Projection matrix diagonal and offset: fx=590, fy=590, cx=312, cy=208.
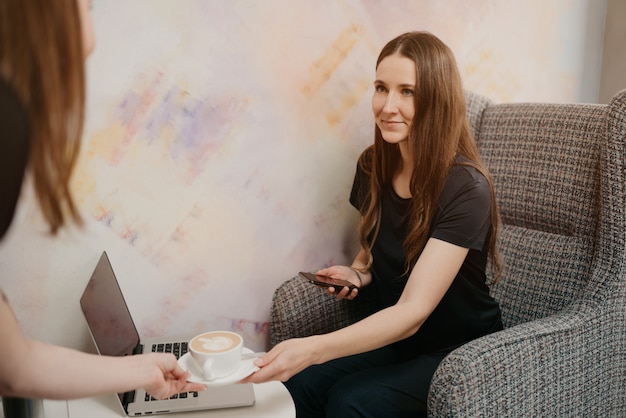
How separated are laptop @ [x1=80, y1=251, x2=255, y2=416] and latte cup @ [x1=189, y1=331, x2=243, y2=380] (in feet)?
0.51

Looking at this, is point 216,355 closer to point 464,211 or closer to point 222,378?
point 222,378

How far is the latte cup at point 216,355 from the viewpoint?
1012mm

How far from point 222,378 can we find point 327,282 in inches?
18.3

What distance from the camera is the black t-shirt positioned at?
1.32 meters

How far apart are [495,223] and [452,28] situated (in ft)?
2.49

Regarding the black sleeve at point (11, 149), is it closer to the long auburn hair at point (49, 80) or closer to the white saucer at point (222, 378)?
the long auburn hair at point (49, 80)

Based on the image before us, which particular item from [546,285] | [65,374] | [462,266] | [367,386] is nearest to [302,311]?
[367,386]

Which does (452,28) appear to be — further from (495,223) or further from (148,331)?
(148,331)

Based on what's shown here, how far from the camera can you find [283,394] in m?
1.20

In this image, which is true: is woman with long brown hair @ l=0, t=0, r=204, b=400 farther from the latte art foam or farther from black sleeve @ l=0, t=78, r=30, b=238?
the latte art foam

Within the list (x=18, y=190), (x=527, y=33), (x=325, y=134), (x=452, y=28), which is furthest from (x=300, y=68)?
(x=18, y=190)

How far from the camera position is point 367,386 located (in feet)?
4.27

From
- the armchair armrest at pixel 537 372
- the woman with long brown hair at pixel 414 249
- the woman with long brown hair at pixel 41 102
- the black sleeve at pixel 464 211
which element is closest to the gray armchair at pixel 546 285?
the armchair armrest at pixel 537 372


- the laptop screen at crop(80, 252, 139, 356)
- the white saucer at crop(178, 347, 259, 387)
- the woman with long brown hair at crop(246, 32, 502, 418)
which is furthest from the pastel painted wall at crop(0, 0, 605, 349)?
the white saucer at crop(178, 347, 259, 387)
